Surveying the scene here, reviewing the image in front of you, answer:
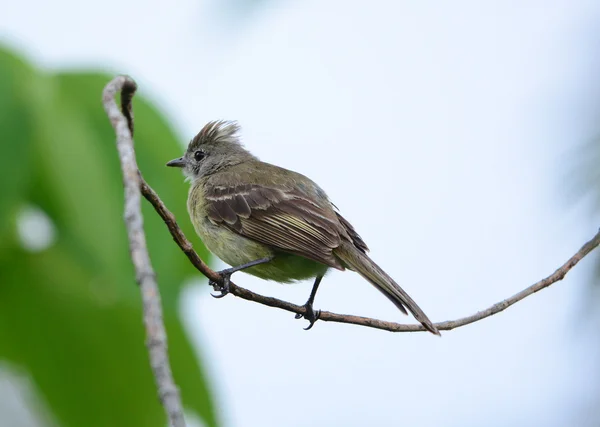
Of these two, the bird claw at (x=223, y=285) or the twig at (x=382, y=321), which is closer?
the twig at (x=382, y=321)

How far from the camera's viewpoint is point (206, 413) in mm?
4816

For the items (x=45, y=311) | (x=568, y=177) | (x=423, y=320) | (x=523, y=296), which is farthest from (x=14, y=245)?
(x=568, y=177)

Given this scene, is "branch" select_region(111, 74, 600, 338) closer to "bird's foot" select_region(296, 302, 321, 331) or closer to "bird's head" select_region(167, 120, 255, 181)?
"bird's foot" select_region(296, 302, 321, 331)

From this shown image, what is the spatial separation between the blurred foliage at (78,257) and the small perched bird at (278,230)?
500 millimetres

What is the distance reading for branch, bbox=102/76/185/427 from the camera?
1693 mm

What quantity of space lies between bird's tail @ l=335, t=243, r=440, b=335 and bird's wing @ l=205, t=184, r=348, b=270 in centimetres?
7

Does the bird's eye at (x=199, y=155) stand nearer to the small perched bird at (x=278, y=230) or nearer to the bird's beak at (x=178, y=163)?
the bird's beak at (x=178, y=163)

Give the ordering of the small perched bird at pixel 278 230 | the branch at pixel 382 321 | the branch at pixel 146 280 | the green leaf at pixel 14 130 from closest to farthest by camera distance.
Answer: the branch at pixel 146 280
the branch at pixel 382 321
the green leaf at pixel 14 130
the small perched bird at pixel 278 230

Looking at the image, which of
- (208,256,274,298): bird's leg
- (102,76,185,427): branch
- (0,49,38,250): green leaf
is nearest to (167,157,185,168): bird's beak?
(208,256,274,298): bird's leg

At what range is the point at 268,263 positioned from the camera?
532 centimetres

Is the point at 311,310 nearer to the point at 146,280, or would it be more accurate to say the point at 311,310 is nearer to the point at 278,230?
the point at 278,230

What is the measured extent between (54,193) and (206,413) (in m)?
1.47

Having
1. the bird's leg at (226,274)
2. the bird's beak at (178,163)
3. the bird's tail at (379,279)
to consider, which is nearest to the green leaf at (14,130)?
the bird's leg at (226,274)

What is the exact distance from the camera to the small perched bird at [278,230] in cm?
498
